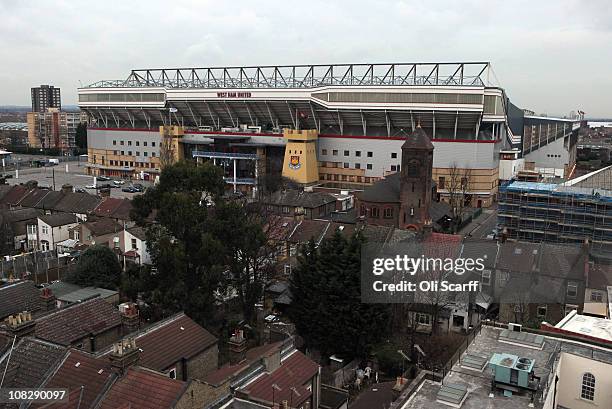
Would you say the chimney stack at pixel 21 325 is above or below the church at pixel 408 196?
below

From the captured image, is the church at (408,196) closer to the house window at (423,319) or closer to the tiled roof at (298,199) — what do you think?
the tiled roof at (298,199)

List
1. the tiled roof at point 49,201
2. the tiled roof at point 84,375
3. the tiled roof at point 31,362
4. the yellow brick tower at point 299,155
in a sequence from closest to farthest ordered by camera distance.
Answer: the tiled roof at point 84,375 < the tiled roof at point 31,362 < the tiled roof at point 49,201 < the yellow brick tower at point 299,155

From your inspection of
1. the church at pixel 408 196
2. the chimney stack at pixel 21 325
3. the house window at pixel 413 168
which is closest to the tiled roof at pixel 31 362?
the chimney stack at pixel 21 325

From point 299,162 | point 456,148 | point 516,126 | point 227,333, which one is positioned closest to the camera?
point 227,333

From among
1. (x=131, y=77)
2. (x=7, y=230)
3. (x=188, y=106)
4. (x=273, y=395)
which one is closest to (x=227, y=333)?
(x=273, y=395)

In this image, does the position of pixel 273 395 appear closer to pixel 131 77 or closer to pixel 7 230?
pixel 7 230

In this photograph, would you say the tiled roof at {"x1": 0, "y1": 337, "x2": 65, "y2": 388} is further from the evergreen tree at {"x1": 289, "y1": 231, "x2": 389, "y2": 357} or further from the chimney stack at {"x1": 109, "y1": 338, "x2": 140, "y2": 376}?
the evergreen tree at {"x1": 289, "y1": 231, "x2": 389, "y2": 357}

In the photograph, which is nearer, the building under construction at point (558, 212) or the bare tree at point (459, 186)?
the building under construction at point (558, 212)
